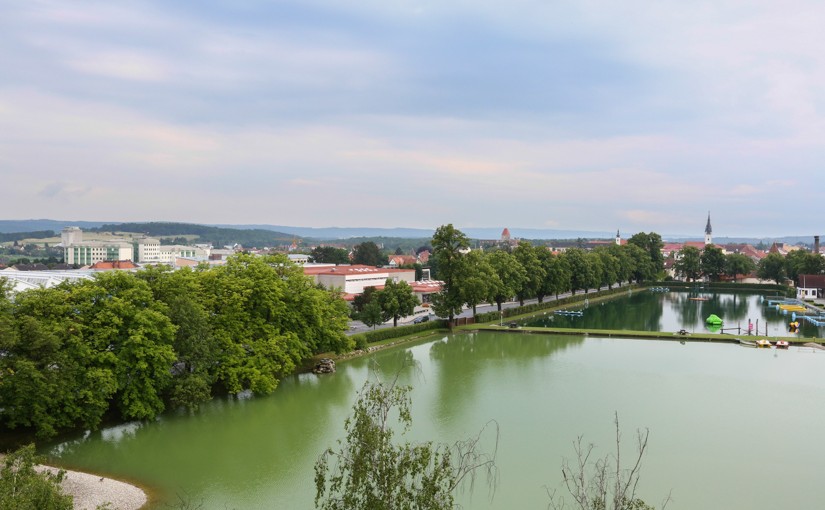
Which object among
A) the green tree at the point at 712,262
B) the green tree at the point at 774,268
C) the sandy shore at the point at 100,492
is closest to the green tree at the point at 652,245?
the green tree at the point at 712,262

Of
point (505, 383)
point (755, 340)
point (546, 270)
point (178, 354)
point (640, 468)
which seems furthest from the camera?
point (546, 270)

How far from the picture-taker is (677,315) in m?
45.8

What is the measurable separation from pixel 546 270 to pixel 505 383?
24711 mm

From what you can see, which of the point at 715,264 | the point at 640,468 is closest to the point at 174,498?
the point at 640,468

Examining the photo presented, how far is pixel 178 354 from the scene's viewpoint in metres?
19.2

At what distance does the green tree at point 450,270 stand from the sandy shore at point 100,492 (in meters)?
23.3

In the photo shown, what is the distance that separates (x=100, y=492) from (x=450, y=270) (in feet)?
81.0

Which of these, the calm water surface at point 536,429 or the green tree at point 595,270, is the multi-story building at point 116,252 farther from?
the calm water surface at point 536,429

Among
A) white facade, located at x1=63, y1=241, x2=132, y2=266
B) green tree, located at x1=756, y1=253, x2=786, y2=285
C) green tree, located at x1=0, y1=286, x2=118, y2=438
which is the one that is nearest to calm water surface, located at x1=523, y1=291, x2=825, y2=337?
green tree, located at x1=756, y1=253, x2=786, y2=285

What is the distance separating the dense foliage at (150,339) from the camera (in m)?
15.7

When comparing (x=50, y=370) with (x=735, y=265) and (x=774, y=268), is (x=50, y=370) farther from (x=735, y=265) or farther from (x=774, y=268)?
(x=735, y=265)

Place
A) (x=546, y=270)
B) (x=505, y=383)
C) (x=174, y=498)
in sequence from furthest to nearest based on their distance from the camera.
A: (x=546, y=270) → (x=505, y=383) → (x=174, y=498)

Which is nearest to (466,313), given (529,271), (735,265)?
(529,271)

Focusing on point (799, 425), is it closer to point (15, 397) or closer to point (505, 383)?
point (505, 383)
